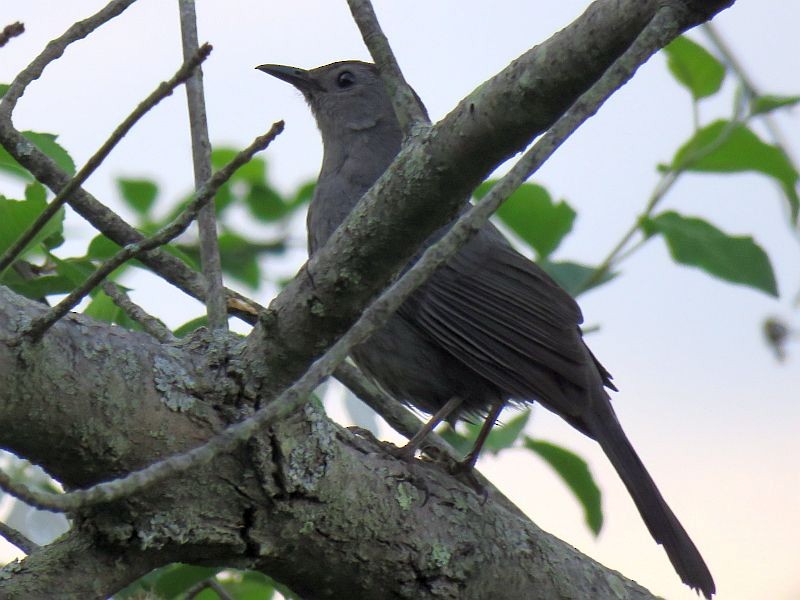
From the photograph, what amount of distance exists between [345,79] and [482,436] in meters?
2.74

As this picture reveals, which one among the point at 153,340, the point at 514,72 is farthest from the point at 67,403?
the point at 514,72

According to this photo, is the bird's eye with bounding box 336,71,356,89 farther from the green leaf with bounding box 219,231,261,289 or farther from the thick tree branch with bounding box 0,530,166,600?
the thick tree branch with bounding box 0,530,166,600

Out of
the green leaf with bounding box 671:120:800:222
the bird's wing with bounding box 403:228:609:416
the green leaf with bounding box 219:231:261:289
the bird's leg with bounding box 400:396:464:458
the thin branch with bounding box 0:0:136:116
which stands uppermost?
the green leaf with bounding box 671:120:800:222

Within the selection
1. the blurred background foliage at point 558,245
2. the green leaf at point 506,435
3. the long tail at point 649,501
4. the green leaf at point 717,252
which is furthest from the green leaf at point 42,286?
the long tail at point 649,501

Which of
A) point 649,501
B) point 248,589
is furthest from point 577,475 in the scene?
point 248,589

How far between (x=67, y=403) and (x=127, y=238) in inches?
45.9

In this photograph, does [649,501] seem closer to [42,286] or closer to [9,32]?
[42,286]

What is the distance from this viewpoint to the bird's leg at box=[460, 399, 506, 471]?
3725 mm

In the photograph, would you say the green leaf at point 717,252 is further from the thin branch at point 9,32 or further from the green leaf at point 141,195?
the thin branch at point 9,32

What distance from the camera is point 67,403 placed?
2.34 meters

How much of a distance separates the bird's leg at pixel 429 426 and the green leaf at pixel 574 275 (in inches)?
25.9

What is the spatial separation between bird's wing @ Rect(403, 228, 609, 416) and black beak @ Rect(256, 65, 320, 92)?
1.69m

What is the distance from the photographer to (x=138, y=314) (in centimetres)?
322

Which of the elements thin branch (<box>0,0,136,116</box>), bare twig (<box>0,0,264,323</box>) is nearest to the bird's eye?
bare twig (<box>0,0,264,323</box>)
